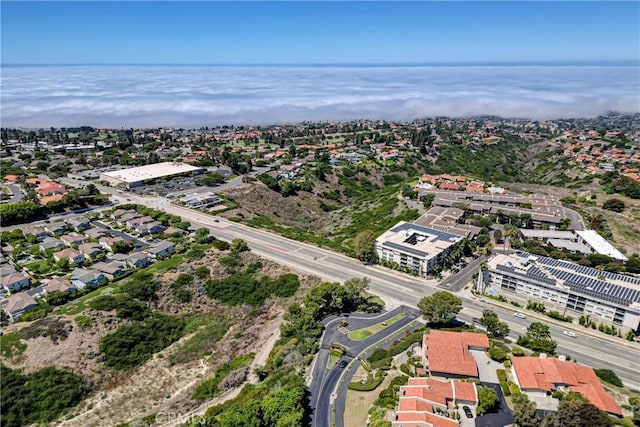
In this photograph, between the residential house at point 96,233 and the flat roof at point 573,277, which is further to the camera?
the residential house at point 96,233

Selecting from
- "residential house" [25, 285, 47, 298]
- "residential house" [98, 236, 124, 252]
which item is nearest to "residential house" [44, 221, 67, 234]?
"residential house" [98, 236, 124, 252]

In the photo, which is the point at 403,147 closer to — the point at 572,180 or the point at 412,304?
the point at 572,180

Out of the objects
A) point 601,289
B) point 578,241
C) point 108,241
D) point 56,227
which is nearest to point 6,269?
point 108,241

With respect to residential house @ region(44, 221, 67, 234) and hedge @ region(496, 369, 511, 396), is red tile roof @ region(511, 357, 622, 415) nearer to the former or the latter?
hedge @ region(496, 369, 511, 396)

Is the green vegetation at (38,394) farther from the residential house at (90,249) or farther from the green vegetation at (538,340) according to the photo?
the green vegetation at (538,340)

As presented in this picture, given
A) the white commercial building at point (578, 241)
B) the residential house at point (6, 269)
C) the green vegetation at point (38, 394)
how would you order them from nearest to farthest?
the green vegetation at point (38, 394)
the residential house at point (6, 269)
the white commercial building at point (578, 241)

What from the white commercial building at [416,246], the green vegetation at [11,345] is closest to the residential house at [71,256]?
the green vegetation at [11,345]
